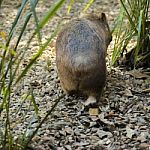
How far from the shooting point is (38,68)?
3.65 m

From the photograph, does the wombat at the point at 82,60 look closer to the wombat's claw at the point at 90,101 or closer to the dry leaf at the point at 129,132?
the wombat's claw at the point at 90,101

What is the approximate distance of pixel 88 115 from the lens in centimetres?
283

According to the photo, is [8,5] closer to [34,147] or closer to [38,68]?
[38,68]

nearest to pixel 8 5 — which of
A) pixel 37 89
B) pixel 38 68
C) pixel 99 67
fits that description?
pixel 38 68

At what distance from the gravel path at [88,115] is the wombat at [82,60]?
0.12 m

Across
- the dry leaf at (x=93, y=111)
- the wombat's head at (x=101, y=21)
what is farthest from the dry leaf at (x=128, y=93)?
the wombat's head at (x=101, y=21)

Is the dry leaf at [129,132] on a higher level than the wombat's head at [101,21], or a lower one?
lower

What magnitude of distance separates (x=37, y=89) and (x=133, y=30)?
2.72 ft

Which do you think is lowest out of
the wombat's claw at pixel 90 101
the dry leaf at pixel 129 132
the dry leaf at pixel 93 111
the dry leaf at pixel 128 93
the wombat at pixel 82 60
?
the dry leaf at pixel 129 132

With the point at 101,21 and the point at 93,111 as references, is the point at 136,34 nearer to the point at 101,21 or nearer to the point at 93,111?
the point at 101,21

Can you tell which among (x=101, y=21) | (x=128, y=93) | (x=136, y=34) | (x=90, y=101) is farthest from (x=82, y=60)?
(x=101, y=21)

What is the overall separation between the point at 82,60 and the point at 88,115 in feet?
1.15

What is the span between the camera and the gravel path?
2.52 meters

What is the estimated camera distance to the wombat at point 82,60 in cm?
287
